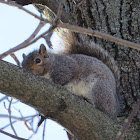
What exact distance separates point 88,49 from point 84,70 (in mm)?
289

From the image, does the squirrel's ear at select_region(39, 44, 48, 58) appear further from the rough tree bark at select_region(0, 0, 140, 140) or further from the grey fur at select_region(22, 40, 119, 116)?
the rough tree bark at select_region(0, 0, 140, 140)

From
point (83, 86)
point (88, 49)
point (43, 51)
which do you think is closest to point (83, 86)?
point (83, 86)

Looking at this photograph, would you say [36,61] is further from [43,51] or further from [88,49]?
[88,49]

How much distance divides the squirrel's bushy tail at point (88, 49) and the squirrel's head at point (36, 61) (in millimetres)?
280

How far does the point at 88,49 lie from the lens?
9.75ft

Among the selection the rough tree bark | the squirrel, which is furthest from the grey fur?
the rough tree bark

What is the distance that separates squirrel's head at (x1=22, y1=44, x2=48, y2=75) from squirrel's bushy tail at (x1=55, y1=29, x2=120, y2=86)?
11.0 inches

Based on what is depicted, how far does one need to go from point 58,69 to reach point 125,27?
0.80 m

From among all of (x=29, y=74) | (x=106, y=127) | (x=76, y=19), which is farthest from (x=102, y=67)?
(x=29, y=74)

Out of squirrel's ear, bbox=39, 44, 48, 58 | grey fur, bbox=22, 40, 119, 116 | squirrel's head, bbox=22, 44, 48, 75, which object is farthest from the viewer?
squirrel's ear, bbox=39, 44, 48, 58

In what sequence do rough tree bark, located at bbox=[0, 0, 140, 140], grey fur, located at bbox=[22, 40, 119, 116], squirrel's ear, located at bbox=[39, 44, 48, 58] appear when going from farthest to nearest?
squirrel's ear, located at bbox=[39, 44, 48, 58], grey fur, located at bbox=[22, 40, 119, 116], rough tree bark, located at bbox=[0, 0, 140, 140]

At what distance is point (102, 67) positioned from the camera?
2756mm

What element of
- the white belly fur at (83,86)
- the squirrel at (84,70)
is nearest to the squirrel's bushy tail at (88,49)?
the squirrel at (84,70)

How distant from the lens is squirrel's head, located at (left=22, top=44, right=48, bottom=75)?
2.72 metres
